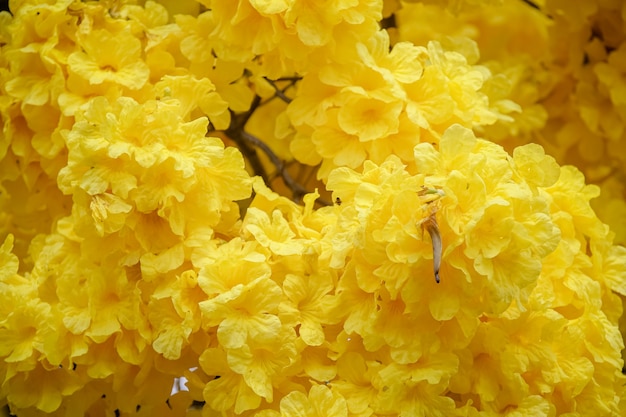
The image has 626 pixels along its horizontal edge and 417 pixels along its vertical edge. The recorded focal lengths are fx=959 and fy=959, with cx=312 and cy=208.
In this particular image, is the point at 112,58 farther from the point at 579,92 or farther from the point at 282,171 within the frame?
the point at 579,92

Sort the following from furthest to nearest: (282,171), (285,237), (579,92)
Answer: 1. (579,92)
2. (282,171)
3. (285,237)

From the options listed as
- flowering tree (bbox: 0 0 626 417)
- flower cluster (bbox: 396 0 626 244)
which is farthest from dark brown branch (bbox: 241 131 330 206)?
flower cluster (bbox: 396 0 626 244)

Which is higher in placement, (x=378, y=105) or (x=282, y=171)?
(x=378, y=105)

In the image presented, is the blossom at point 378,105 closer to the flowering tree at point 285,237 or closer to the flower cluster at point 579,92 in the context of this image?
the flowering tree at point 285,237

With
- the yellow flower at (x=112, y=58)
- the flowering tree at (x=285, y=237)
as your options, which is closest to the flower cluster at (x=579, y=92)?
the flowering tree at (x=285, y=237)

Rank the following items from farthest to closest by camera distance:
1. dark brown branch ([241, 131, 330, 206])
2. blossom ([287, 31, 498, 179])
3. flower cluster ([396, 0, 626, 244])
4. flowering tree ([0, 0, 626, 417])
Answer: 1. flower cluster ([396, 0, 626, 244])
2. dark brown branch ([241, 131, 330, 206])
3. blossom ([287, 31, 498, 179])
4. flowering tree ([0, 0, 626, 417])

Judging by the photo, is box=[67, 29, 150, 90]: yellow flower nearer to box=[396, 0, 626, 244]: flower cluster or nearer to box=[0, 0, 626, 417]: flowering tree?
box=[0, 0, 626, 417]: flowering tree

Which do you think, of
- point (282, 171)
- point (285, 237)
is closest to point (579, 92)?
point (282, 171)

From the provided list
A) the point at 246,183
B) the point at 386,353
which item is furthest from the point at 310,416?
the point at 246,183
